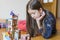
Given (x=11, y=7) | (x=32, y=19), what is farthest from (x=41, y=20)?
(x=11, y=7)

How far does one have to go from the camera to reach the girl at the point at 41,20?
1118 millimetres

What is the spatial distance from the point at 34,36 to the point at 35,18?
0.17 metres

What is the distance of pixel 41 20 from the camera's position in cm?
113

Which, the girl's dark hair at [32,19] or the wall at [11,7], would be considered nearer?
the girl's dark hair at [32,19]

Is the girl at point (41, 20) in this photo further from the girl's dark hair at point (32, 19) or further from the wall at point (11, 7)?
the wall at point (11, 7)

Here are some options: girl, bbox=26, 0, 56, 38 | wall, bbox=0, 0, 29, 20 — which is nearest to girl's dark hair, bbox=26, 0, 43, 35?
girl, bbox=26, 0, 56, 38

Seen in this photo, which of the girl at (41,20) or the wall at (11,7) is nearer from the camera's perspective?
the girl at (41,20)

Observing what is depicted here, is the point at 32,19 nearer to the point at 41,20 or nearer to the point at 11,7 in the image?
the point at 41,20

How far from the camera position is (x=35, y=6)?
1143mm

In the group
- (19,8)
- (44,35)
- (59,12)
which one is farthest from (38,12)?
(59,12)

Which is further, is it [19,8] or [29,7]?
[19,8]

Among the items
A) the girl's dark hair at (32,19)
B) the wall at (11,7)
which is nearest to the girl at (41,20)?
the girl's dark hair at (32,19)

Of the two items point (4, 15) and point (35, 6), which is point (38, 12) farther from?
point (4, 15)

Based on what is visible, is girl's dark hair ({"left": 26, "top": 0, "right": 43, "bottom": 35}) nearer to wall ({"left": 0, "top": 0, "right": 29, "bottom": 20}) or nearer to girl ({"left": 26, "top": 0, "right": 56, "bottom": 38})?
girl ({"left": 26, "top": 0, "right": 56, "bottom": 38})
